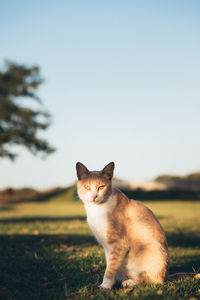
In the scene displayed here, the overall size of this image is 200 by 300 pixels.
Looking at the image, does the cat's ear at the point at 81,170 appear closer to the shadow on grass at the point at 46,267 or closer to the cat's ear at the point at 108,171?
the cat's ear at the point at 108,171

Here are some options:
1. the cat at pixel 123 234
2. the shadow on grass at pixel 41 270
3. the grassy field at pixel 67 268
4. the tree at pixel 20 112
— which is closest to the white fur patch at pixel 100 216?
the cat at pixel 123 234

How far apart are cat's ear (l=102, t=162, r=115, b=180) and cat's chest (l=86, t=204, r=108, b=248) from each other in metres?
0.42

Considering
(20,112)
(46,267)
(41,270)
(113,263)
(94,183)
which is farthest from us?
(20,112)

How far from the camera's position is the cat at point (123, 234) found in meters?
4.22

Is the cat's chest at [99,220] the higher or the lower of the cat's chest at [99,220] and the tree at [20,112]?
the lower

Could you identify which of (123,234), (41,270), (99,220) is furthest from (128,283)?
(41,270)

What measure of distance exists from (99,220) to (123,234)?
368 mm

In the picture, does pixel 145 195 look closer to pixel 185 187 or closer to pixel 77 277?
pixel 185 187

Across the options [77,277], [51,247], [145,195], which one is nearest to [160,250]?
[77,277]

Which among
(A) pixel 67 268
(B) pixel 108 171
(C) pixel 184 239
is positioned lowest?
(C) pixel 184 239

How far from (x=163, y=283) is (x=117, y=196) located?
129 centimetres

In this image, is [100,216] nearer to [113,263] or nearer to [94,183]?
[94,183]

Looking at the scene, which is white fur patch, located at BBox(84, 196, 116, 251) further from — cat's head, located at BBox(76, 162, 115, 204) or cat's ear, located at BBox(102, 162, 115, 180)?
cat's ear, located at BBox(102, 162, 115, 180)

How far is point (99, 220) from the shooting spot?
4.28 metres
